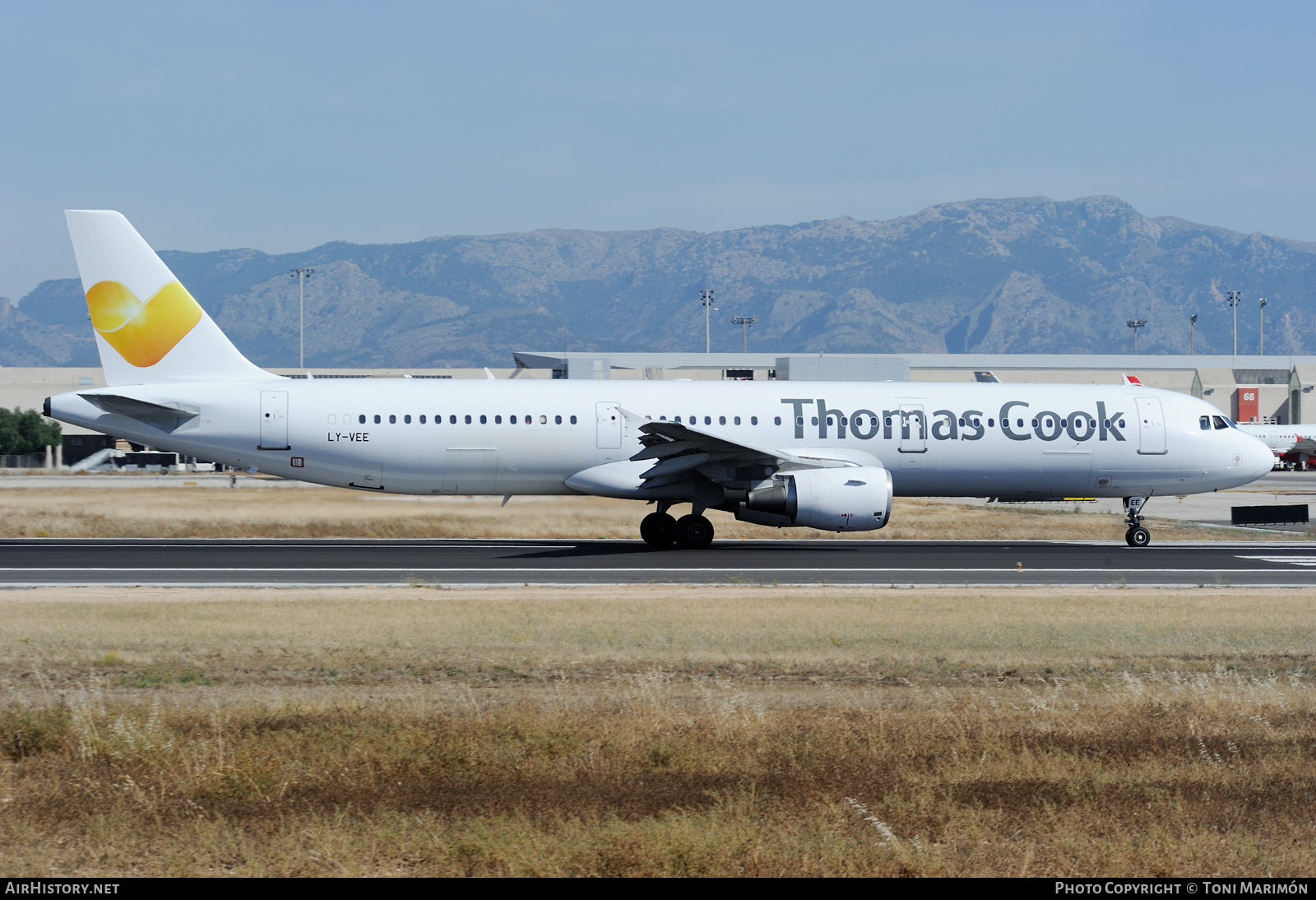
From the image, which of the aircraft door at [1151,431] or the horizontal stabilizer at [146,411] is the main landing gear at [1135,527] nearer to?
the aircraft door at [1151,431]

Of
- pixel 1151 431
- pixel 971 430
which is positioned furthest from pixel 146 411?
→ pixel 1151 431

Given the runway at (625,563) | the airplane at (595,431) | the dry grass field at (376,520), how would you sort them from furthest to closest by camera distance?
the dry grass field at (376,520) < the airplane at (595,431) < the runway at (625,563)

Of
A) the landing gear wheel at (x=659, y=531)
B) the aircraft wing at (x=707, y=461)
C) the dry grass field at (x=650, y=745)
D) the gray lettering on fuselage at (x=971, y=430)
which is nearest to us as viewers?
the dry grass field at (x=650, y=745)

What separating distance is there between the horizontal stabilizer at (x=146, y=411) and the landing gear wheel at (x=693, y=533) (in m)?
11.6

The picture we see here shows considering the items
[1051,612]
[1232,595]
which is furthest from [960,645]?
[1232,595]

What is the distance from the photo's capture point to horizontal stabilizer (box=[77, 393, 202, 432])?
27.2 meters

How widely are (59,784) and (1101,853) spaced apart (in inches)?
273

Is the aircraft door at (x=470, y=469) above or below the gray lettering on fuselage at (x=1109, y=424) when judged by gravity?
below

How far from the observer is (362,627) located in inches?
616

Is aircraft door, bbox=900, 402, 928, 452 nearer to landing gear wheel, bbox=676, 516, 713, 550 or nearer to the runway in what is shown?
the runway

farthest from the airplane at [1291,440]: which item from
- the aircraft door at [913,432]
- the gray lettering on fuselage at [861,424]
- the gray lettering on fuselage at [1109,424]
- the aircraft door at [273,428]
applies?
the aircraft door at [273,428]

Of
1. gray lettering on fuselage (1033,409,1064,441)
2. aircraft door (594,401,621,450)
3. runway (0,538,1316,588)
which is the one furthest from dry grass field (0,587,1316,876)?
gray lettering on fuselage (1033,409,1064,441)

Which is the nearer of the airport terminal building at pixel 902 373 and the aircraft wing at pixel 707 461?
the aircraft wing at pixel 707 461

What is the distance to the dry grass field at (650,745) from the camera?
7.13 m
